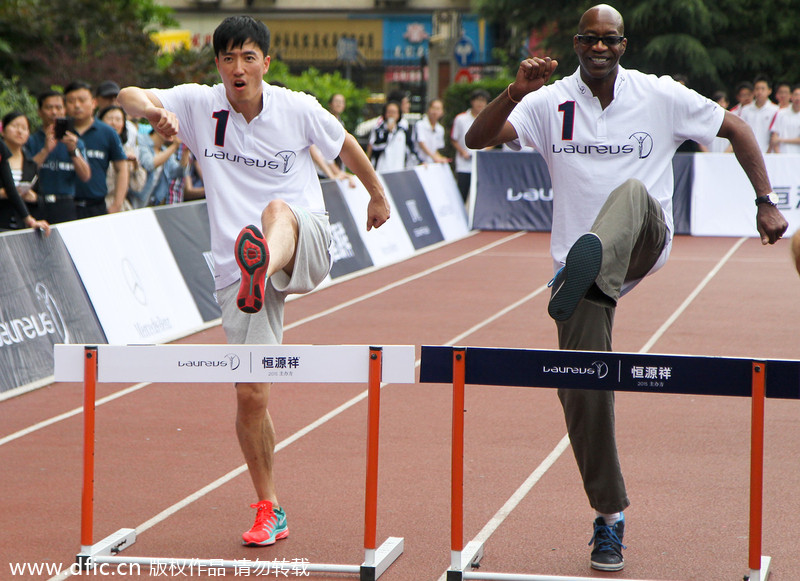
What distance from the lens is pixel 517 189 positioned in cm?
1959

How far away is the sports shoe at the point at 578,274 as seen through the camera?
14.9ft

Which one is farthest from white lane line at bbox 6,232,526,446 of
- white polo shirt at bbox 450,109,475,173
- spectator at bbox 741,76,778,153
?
spectator at bbox 741,76,778,153

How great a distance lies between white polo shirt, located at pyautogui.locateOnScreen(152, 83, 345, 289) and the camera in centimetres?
514

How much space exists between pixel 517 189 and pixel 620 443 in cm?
1276

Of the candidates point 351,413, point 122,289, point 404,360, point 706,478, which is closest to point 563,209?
point 404,360

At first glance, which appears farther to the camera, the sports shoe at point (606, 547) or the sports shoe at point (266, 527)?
the sports shoe at point (266, 527)

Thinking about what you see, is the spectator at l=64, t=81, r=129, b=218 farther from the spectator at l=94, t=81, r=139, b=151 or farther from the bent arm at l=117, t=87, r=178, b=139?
→ the bent arm at l=117, t=87, r=178, b=139

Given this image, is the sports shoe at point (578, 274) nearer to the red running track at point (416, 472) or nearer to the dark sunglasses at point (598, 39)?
the dark sunglasses at point (598, 39)

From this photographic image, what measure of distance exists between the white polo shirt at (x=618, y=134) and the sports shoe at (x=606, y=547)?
117 cm

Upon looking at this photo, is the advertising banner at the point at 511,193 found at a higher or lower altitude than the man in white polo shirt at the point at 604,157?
lower

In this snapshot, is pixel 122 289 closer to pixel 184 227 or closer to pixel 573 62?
pixel 184 227

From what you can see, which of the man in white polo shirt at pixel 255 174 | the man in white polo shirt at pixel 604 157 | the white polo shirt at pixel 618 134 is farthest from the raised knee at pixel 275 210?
the white polo shirt at pixel 618 134

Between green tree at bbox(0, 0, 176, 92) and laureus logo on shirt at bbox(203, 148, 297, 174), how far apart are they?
18203 millimetres

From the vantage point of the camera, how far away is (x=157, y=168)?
13.1 metres
